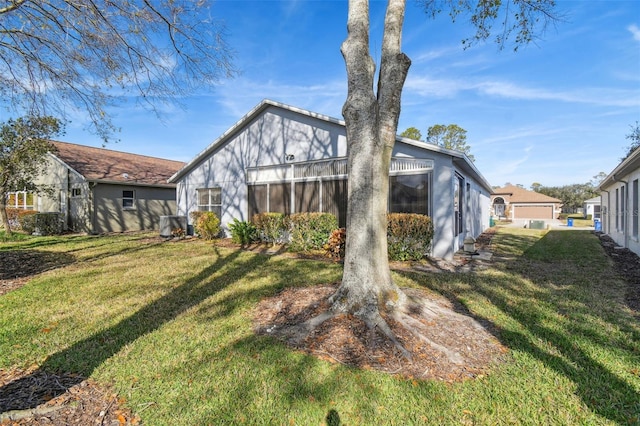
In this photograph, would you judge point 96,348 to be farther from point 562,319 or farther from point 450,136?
point 450,136

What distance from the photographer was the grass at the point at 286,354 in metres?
2.45

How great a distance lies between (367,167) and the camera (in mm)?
4004

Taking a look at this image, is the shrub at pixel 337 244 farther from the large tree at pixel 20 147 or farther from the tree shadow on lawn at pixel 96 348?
the large tree at pixel 20 147

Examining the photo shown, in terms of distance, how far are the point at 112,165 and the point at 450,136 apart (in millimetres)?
42480

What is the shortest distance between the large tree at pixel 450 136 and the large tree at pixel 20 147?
Answer: 4292 centimetres

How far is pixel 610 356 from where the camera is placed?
3270 millimetres

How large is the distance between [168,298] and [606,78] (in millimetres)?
13809

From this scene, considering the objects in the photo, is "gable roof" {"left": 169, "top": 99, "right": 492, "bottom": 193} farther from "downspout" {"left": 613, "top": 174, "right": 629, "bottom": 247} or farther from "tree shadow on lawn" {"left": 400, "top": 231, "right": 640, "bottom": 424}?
"downspout" {"left": 613, "top": 174, "right": 629, "bottom": 247}

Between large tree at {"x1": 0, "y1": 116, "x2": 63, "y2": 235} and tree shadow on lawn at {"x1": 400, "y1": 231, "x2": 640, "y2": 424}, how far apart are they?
15.9 meters

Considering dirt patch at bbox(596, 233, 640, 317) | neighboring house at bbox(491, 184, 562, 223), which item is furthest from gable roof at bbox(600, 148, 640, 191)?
neighboring house at bbox(491, 184, 562, 223)

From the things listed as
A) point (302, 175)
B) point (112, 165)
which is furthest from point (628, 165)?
point (112, 165)

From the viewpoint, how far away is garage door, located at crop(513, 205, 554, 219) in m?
38.7

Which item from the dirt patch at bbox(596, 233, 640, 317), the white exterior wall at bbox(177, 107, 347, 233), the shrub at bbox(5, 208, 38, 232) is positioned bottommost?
the dirt patch at bbox(596, 233, 640, 317)

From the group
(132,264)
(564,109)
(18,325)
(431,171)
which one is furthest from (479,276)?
(564,109)
